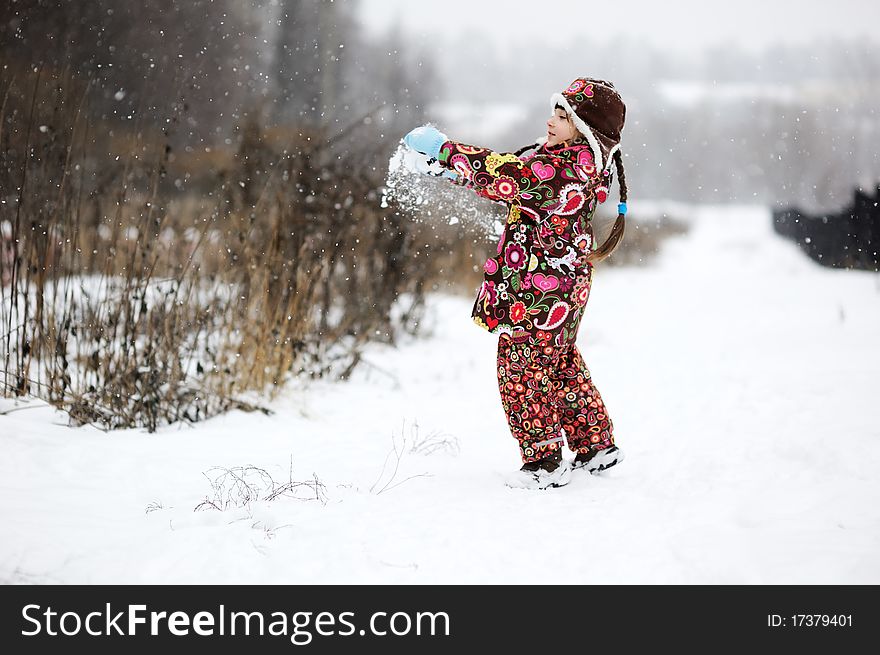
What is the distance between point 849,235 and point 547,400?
600cm

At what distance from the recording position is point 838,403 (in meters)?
3.14

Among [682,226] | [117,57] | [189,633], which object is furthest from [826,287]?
[682,226]

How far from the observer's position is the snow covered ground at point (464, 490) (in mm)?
1600

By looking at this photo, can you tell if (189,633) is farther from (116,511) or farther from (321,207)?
(321,207)

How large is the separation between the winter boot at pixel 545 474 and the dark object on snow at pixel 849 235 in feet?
17.5

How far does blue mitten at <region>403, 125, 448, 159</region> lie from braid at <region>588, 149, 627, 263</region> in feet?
2.03

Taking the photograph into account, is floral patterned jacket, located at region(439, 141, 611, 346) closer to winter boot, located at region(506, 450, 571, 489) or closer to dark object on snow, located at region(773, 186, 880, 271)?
winter boot, located at region(506, 450, 571, 489)

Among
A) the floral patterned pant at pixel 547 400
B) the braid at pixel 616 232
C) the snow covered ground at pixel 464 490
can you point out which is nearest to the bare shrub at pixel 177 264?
the snow covered ground at pixel 464 490

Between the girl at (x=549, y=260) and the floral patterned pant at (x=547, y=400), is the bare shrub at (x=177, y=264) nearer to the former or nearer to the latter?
the girl at (x=549, y=260)

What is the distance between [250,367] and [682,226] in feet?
74.8

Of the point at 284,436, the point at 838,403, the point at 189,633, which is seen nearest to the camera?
the point at 189,633

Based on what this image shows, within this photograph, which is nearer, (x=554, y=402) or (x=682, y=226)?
(x=554, y=402)

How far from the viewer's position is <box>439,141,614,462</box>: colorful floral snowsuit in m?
2.01

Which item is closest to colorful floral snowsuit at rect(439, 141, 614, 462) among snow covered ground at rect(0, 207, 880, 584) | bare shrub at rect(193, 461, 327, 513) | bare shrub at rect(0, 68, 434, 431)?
snow covered ground at rect(0, 207, 880, 584)
